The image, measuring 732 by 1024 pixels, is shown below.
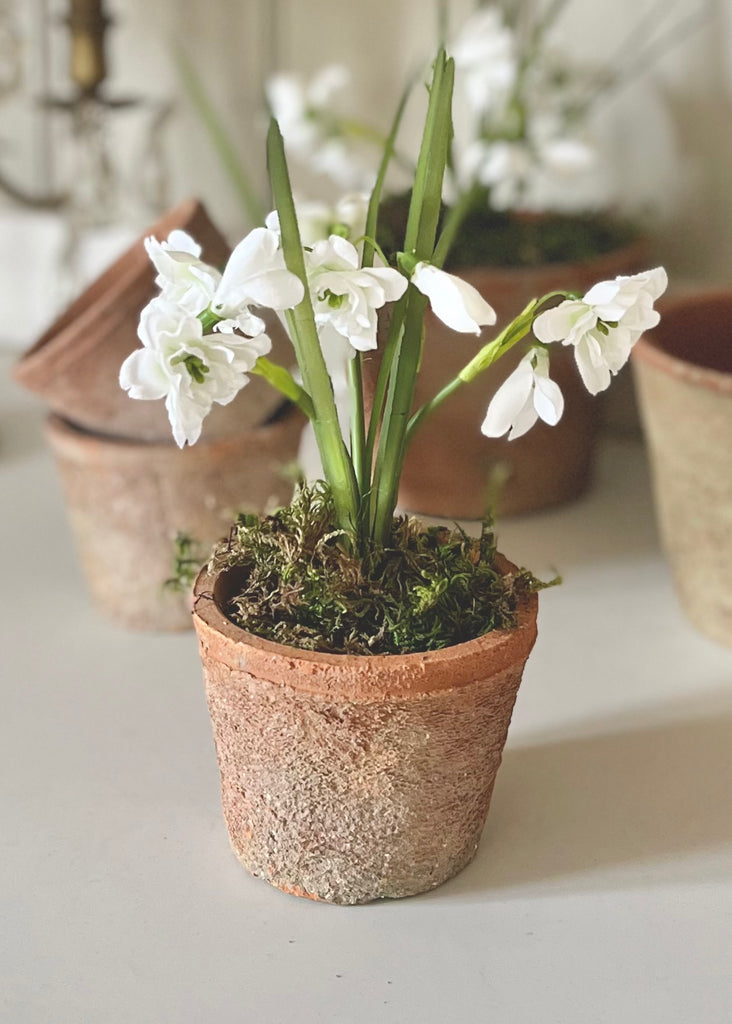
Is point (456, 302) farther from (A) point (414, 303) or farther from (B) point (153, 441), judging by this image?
(B) point (153, 441)

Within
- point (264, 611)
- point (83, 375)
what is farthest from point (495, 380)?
point (264, 611)

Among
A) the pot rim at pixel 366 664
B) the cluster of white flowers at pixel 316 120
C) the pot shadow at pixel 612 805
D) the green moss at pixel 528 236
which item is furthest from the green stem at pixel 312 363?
the cluster of white flowers at pixel 316 120

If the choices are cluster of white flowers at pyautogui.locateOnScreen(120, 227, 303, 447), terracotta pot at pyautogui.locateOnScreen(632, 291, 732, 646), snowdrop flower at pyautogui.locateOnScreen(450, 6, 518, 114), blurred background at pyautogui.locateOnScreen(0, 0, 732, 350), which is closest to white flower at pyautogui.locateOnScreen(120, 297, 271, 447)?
cluster of white flowers at pyautogui.locateOnScreen(120, 227, 303, 447)

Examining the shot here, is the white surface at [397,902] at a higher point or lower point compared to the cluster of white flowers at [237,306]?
lower

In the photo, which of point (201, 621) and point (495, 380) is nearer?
point (201, 621)

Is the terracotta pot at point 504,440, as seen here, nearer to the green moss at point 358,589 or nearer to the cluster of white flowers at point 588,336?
the green moss at point 358,589

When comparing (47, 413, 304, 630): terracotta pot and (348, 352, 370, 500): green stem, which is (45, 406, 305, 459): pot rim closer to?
(47, 413, 304, 630): terracotta pot

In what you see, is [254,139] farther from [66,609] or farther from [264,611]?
[264,611]
